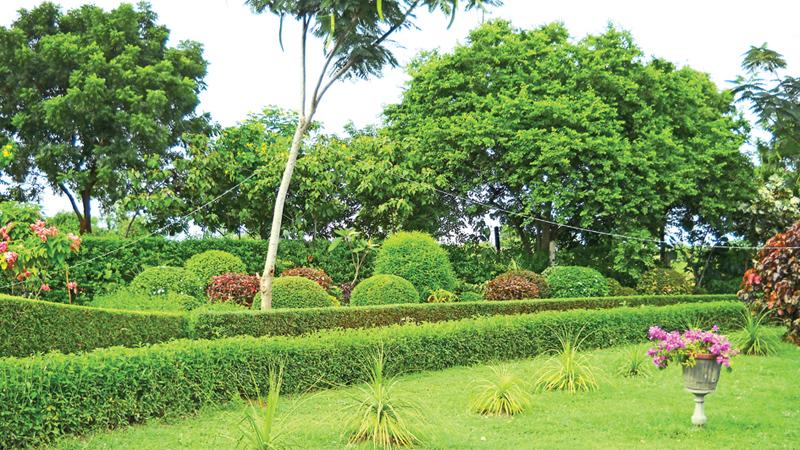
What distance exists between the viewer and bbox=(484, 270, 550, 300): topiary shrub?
16.1 m

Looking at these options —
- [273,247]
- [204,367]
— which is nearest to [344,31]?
[273,247]

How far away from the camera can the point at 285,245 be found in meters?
17.2

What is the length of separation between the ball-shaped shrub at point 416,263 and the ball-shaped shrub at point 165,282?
4.04m

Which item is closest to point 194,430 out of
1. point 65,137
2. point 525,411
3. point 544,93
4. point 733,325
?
point 525,411

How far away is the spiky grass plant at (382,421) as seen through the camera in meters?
5.84

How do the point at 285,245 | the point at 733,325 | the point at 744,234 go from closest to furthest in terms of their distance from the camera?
the point at 733,325 < the point at 285,245 < the point at 744,234

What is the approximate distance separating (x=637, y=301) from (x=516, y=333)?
6.15 m

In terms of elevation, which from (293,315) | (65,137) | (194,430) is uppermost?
(65,137)

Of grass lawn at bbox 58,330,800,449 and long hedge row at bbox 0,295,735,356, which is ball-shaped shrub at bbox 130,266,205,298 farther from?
grass lawn at bbox 58,330,800,449

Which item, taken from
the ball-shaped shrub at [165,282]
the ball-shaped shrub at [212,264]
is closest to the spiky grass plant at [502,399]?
the ball-shaped shrub at [165,282]

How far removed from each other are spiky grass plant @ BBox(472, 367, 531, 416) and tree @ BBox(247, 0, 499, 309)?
6.60m

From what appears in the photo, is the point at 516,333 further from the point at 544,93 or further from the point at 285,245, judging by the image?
the point at 544,93

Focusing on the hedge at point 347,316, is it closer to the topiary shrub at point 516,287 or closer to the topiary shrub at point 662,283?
the topiary shrub at point 516,287

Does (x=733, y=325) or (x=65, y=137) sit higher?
(x=65, y=137)
